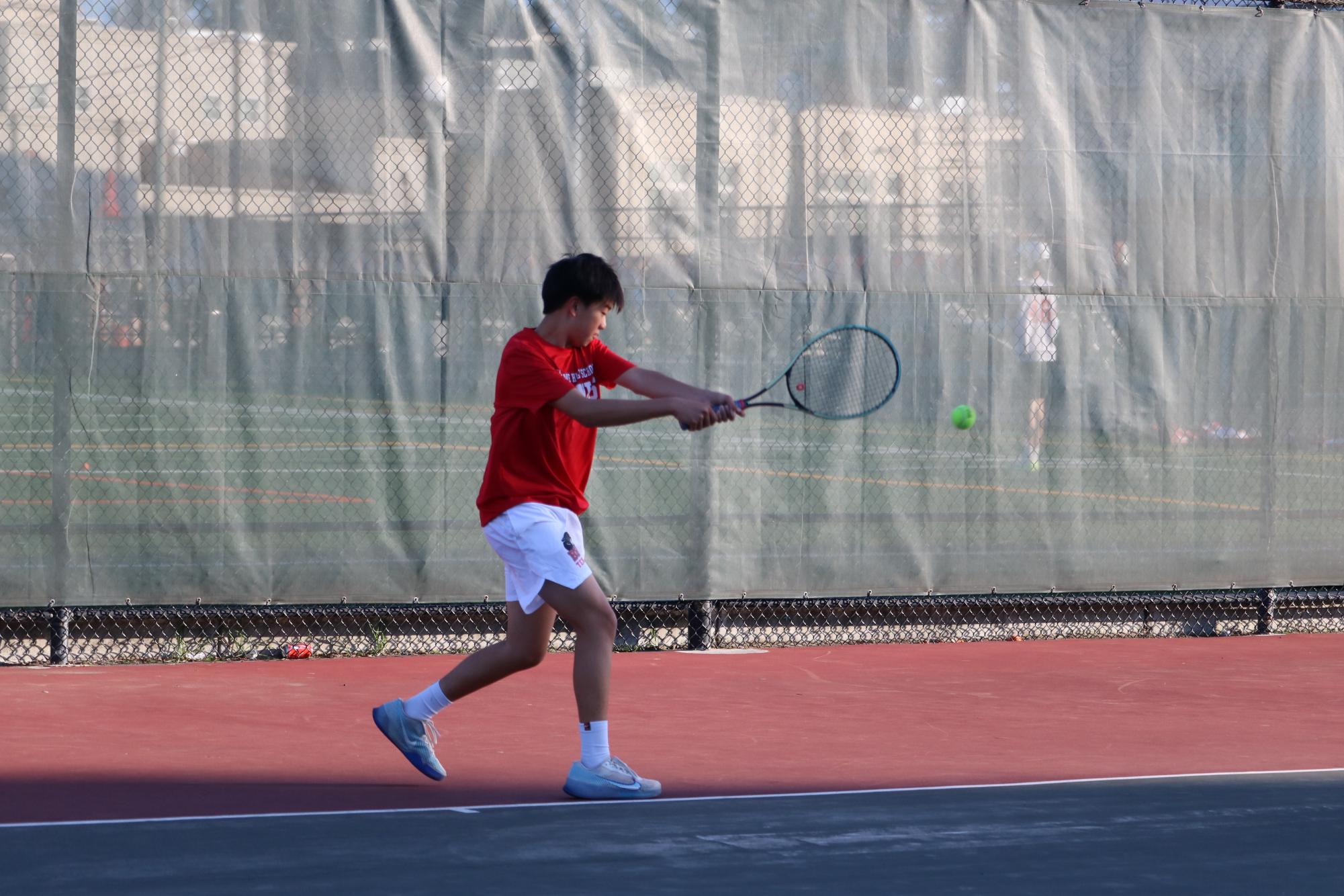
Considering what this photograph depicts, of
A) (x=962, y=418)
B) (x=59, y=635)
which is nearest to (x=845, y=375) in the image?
(x=962, y=418)

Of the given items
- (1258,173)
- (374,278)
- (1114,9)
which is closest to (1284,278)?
(1258,173)

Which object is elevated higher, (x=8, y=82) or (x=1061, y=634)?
(x=8, y=82)

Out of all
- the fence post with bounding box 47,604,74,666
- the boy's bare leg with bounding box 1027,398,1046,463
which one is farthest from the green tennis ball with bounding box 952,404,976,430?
the fence post with bounding box 47,604,74,666

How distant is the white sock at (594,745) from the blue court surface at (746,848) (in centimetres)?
13

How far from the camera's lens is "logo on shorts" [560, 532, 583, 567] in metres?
5.20

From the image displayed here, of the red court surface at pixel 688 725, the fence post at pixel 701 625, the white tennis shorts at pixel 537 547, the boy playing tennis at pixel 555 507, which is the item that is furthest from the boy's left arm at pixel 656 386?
the fence post at pixel 701 625

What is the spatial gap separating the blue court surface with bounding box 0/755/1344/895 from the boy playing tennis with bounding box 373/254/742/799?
15.3 inches

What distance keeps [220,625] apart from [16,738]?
1.91 m

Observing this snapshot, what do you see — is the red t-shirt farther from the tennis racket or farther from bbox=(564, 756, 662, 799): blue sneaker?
the tennis racket

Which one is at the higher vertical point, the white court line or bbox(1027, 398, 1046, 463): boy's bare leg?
bbox(1027, 398, 1046, 463): boy's bare leg

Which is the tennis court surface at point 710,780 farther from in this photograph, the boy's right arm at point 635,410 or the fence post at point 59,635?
the boy's right arm at point 635,410

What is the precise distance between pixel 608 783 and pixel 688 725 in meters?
1.43

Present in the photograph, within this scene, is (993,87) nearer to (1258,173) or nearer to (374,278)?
(1258,173)

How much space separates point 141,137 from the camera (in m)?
7.65
